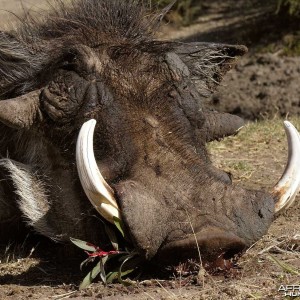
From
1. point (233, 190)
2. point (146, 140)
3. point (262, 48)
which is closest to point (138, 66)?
point (146, 140)

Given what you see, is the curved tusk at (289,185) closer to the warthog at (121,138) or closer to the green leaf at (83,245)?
the warthog at (121,138)

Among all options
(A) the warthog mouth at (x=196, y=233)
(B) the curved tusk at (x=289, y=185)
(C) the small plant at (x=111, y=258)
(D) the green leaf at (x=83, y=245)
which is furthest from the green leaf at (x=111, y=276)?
(B) the curved tusk at (x=289, y=185)

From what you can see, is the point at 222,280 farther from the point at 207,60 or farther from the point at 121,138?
the point at 207,60

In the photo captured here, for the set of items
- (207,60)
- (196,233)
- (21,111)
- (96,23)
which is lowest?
(196,233)

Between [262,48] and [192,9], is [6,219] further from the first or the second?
[192,9]

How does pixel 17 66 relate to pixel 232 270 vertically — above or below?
above

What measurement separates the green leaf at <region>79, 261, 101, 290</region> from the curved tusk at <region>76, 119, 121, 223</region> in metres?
0.25

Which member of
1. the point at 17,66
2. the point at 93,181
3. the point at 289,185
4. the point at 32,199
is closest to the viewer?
the point at 93,181

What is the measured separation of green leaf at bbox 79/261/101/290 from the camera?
125 inches

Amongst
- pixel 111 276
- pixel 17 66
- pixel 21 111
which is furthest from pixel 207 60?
pixel 111 276

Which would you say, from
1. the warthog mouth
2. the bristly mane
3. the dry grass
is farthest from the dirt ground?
the bristly mane

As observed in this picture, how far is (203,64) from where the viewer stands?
159 inches

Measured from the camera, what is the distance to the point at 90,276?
3.22 m

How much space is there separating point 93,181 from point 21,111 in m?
0.62
